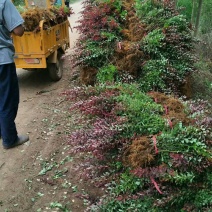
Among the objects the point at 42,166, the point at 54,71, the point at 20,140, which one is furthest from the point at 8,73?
the point at 54,71

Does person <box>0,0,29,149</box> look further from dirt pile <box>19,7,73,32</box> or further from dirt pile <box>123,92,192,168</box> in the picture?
dirt pile <box>123,92,192,168</box>

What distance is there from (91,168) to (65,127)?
1.92m

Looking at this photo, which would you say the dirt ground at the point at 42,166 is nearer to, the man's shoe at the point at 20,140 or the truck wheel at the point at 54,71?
the man's shoe at the point at 20,140

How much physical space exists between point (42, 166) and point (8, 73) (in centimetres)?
128

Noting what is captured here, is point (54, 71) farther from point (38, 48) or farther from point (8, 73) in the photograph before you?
point (8, 73)

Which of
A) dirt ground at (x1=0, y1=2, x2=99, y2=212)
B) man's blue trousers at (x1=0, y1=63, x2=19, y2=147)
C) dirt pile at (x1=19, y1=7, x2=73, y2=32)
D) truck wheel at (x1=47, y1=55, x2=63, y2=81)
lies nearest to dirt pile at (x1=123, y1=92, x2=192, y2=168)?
dirt ground at (x1=0, y1=2, x2=99, y2=212)

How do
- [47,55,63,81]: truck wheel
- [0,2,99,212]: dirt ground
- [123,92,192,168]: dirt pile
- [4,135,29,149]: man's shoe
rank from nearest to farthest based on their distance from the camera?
[123,92,192,168]: dirt pile < [0,2,99,212]: dirt ground < [4,135,29,149]: man's shoe < [47,55,63,81]: truck wheel

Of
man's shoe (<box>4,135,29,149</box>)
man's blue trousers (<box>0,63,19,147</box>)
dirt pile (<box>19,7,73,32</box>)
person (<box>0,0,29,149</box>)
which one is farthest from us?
dirt pile (<box>19,7,73,32</box>)

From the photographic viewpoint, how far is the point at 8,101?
4133 mm

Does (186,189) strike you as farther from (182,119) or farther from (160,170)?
(182,119)

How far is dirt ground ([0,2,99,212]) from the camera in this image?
317cm

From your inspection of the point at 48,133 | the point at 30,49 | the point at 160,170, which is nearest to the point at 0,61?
the point at 48,133

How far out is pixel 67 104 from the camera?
5535mm

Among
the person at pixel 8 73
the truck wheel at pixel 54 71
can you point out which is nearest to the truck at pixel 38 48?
the truck wheel at pixel 54 71
